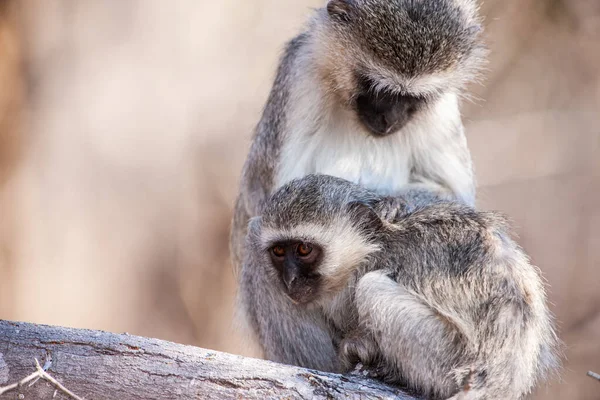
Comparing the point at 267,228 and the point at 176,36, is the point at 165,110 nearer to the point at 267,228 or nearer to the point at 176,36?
the point at 176,36

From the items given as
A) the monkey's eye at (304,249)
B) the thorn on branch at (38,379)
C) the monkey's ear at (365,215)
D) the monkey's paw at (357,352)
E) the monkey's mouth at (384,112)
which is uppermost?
the monkey's mouth at (384,112)

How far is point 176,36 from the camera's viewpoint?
6.91 m

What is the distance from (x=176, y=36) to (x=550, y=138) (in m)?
3.88

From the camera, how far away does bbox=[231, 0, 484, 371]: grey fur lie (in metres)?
3.91

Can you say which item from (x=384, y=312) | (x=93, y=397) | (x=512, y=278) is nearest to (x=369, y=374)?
(x=384, y=312)

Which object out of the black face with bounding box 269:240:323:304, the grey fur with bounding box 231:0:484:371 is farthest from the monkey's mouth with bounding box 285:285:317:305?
the grey fur with bounding box 231:0:484:371

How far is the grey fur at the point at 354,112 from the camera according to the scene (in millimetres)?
3910

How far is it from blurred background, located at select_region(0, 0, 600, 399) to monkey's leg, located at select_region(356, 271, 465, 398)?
3128mm

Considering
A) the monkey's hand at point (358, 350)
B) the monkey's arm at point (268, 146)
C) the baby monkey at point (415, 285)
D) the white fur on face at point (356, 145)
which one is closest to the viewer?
the baby monkey at point (415, 285)

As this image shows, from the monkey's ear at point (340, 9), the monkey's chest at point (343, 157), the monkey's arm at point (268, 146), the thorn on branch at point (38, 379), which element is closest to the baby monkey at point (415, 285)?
the monkey's chest at point (343, 157)

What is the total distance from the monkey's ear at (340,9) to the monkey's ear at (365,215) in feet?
3.12

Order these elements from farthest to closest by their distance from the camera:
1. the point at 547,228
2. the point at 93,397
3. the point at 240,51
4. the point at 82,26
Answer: the point at 547,228 < the point at 240,51 < the point at 82,26 < the point at 93,397

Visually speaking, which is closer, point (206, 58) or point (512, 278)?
point (512, 278)

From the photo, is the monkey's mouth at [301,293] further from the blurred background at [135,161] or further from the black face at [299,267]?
the blurred background at [135,161]
